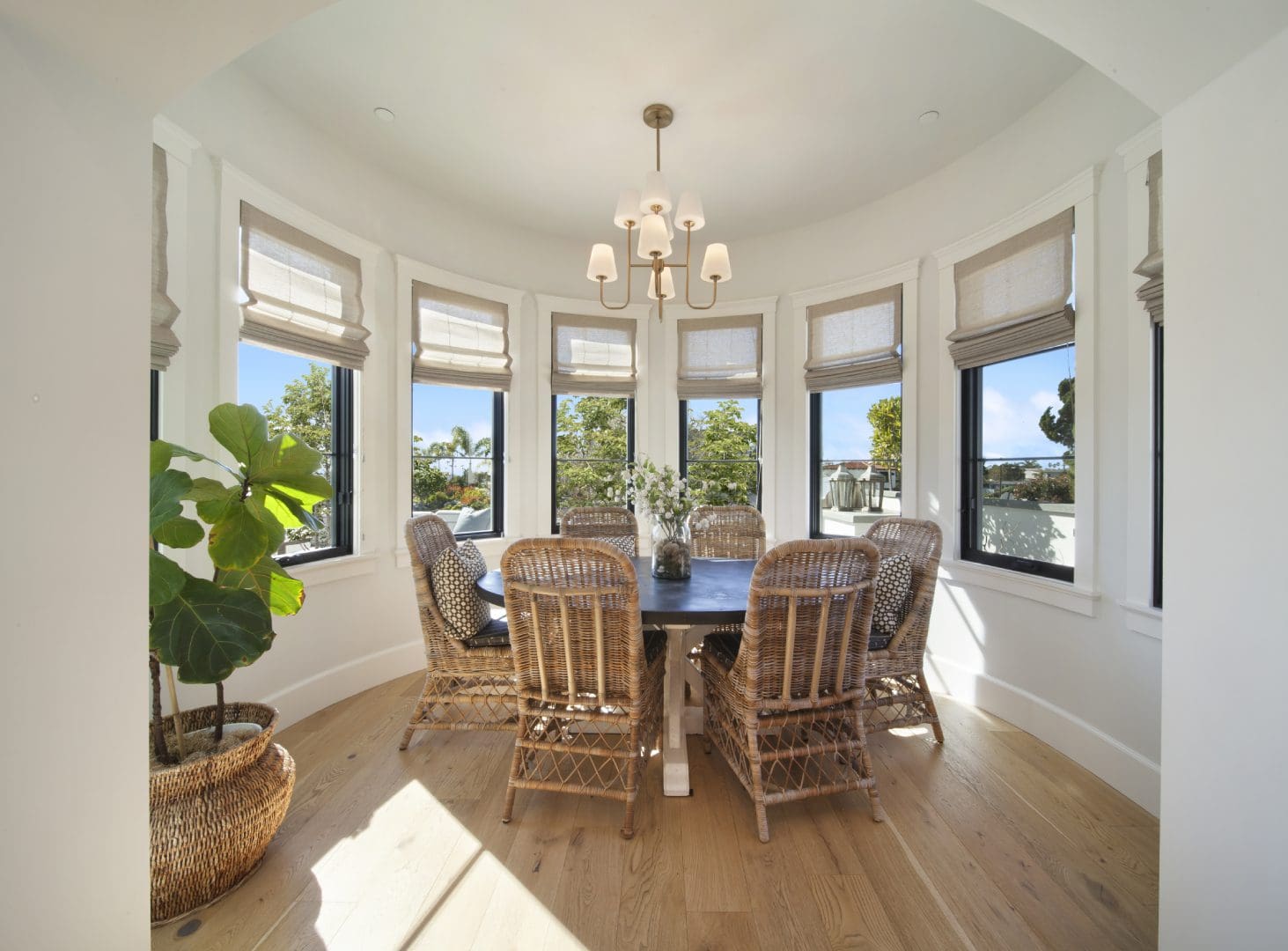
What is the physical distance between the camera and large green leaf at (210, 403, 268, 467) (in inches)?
60.9

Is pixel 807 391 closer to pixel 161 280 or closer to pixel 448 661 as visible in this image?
pixel 448 661

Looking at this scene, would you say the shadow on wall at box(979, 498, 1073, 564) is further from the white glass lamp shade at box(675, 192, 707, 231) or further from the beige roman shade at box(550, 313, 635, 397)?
the beige roman shade at box(550, 313, 635, 397)

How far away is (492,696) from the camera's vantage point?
236 cm

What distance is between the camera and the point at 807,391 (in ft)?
12.3

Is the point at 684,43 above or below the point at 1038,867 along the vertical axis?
above

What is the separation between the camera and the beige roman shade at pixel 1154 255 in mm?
1938

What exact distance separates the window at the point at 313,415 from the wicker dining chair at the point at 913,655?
8.60 feet

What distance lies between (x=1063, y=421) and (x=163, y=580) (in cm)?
340

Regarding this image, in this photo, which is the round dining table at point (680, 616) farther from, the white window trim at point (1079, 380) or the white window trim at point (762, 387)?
the white window trim at point (762, 387)

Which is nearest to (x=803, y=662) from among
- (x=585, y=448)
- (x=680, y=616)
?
(x=680, y=616)
